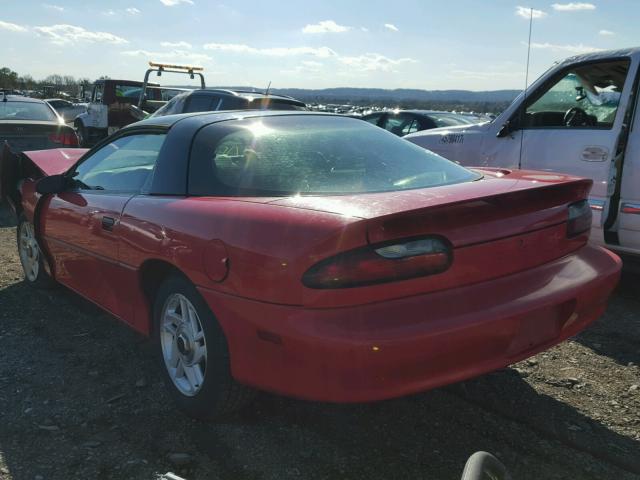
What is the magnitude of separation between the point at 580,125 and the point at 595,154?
1.33 feet

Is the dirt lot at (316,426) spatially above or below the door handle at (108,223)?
below

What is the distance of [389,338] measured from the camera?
6.99 ft

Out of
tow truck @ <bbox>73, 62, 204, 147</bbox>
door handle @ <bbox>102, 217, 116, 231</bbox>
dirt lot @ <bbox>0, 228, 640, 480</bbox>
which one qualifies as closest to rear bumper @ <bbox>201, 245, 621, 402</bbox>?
dirt lot @ <bbox>0, 228, 640, 480</bbox>

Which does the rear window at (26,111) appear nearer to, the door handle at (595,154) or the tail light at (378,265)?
the door handle at (595,154)

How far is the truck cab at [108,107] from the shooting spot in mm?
15430

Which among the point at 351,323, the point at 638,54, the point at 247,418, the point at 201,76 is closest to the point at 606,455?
the point at 351,323

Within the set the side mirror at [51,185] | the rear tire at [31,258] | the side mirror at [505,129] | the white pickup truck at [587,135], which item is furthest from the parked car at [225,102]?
the side mirror at [51,185]

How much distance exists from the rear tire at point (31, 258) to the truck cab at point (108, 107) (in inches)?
424

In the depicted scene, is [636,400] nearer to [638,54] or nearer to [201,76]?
[638,54]

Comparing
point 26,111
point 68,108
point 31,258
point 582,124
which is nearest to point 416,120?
point 582,124

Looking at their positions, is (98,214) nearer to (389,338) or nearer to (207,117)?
(207,117)

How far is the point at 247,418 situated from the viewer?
285 centimetres

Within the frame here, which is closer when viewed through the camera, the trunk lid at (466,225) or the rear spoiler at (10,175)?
the trunk lid at (466,225)

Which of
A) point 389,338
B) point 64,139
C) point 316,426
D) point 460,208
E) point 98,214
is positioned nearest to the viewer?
point 389,338
